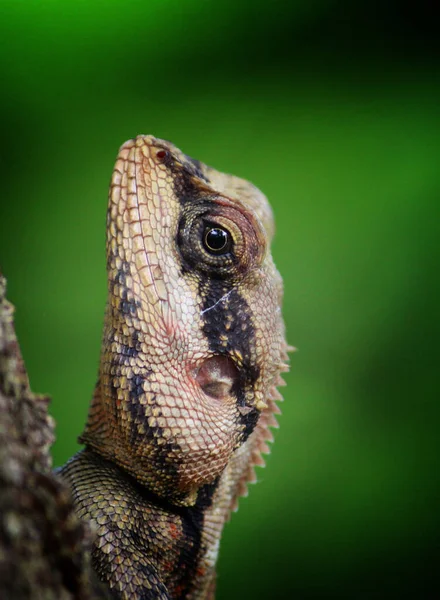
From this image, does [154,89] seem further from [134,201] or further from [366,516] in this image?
[366,516]

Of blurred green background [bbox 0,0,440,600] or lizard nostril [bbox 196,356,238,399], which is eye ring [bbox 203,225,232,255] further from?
blurred green background [bbox 0,0,440,600]

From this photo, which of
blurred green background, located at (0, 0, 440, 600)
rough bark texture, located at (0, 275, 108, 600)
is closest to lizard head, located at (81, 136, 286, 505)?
rough bark texture, located at (0, 275, 108, 600)

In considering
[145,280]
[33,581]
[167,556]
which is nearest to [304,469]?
[167,556]

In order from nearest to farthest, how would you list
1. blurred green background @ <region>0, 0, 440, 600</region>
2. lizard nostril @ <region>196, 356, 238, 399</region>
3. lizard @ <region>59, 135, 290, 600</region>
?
lizard @ <region>59, 135, 290, 600</region>
lizard nostril @ <region>196, 356, 238, 399</region>
blurred green background @ <region>0, 0, 440, 600</region>

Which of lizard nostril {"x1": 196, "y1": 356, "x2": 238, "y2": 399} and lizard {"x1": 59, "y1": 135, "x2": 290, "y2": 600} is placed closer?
lizard {"x1": 59, "y1": 135, "x2": 290, "y2": 600}

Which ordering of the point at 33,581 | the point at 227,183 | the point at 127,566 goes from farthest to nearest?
the point at 227,183
the point at 127,566
the point at 33,581

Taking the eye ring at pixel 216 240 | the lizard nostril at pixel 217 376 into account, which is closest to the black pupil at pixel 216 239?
the eye ring at pixel 216 240
